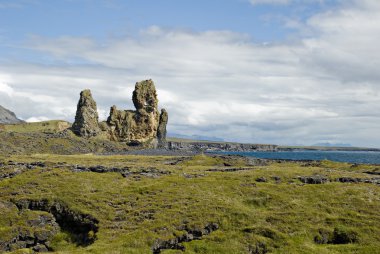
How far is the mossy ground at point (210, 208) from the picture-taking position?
126 ft

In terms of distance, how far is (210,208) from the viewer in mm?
44500

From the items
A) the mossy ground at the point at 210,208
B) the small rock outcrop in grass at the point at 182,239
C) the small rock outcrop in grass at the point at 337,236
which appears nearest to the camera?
the small rock outcrop in grass at the point at 182,239

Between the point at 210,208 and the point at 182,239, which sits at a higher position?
the point at 210,208

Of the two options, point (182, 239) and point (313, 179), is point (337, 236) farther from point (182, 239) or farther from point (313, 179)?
point (182, 239)

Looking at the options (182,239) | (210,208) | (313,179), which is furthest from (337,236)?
(182,239)

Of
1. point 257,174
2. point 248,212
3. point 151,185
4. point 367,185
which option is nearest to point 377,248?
point 248,212

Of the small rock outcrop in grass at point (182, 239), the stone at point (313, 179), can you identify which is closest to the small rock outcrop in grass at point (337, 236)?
the small rock outcrop in grass at point (182, 239)

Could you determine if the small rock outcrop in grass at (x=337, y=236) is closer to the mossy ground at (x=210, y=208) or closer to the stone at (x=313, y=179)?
the mossy ground at (x=210, y=208)

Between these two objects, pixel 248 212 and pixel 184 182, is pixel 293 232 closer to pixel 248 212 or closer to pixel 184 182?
pixel 248 212

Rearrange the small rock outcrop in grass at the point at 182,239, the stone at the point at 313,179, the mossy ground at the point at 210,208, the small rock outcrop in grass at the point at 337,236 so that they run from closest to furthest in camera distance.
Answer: the small rock outcrop in grass at the point at 182,239 → the mossy ground at the point at 210,208 → the small rock outcrop in grass at the point at 337,236 → the stone at the point at 313,179

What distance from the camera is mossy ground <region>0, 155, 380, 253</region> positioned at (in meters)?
38.3

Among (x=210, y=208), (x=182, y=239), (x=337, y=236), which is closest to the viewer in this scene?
(x=182, y=239)

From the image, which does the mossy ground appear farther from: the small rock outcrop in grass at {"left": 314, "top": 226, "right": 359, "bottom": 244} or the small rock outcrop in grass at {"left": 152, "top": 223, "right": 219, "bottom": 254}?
the small rock outcrop in grass at {"left": 152, "top": 223, "right": 219, "bottom": 254}

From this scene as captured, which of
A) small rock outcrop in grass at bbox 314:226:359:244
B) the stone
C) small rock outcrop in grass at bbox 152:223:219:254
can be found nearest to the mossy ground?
small rock outcrop in grass at bbox 314:226:359:244
